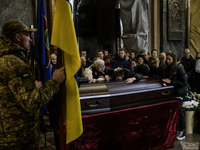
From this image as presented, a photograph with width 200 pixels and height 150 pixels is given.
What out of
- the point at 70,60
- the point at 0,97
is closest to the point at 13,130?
the point at 0,97

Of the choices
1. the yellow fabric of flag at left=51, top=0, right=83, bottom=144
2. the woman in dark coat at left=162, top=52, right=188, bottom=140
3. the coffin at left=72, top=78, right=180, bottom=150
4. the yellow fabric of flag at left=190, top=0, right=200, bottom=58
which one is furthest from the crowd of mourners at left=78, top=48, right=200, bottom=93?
the yellow fabric of flag at left=190, top=0, right=200, bottom=58

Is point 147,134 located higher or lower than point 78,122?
lower

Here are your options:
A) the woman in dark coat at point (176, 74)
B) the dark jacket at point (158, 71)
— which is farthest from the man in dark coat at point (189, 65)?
the woman in dark coat at point (176, 74)

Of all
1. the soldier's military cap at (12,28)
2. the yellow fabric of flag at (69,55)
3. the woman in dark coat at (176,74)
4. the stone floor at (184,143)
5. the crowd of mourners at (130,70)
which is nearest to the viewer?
the soldier's military cap at (12,28)

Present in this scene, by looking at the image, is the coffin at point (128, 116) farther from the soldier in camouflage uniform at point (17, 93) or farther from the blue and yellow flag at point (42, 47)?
the soldier in camouflage uniform at point (17, 93)

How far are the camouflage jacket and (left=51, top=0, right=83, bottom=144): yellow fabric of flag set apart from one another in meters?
0.20

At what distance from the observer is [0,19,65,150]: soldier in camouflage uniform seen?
156 centimetres

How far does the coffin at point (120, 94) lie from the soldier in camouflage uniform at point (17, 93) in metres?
0.97

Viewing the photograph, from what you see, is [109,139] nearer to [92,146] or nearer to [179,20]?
[92,146]

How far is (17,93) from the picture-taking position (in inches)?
61.0

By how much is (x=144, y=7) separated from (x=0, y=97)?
760cm

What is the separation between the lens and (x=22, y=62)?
1.64m

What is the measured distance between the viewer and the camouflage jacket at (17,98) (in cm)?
156

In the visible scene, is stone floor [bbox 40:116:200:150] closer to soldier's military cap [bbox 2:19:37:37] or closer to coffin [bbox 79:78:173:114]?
coffin [bbox 79:78:173:114]
